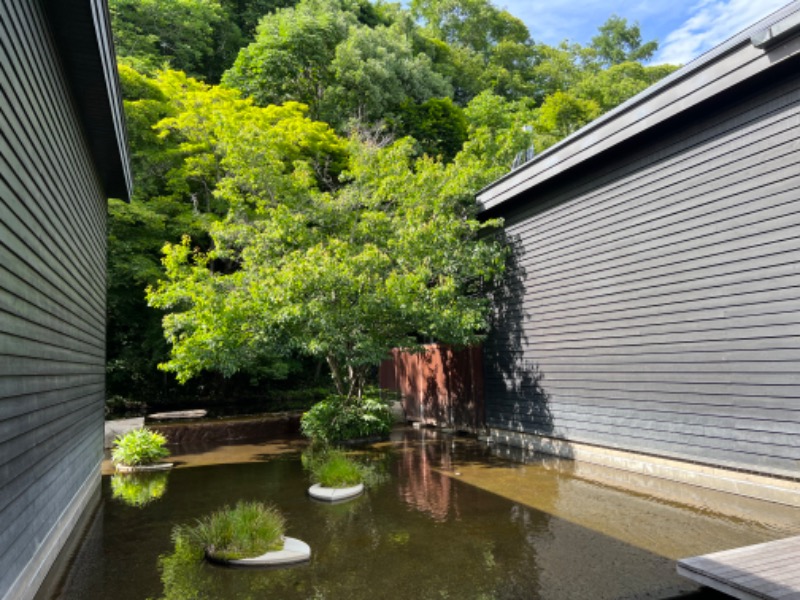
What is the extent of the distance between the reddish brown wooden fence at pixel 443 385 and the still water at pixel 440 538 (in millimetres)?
3703

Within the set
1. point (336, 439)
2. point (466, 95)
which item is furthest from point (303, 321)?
point (466, 95)

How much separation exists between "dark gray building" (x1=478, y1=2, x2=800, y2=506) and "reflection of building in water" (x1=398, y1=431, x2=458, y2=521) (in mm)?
1887

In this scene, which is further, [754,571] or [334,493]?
[334,493]

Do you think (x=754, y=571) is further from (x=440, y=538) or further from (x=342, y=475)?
(x=342, y=475)

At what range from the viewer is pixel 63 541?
523 centimetres

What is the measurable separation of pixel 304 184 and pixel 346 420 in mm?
5780

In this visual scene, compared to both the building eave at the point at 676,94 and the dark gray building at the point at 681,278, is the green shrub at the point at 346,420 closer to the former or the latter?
the dark gray building at the point at 681,278

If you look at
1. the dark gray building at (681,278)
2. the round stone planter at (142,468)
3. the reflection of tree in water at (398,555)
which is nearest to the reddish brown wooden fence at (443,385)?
the dark gray building at (681,278)

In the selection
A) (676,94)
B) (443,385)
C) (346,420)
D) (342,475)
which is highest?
(676,94)

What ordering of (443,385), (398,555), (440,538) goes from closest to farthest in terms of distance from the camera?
(398,555)
(440,538)
(443,385)

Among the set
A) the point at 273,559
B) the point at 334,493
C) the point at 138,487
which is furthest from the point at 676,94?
the point at 138,487

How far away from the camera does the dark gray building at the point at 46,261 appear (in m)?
3.44

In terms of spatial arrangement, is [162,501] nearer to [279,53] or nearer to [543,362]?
[543,362]

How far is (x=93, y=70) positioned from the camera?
5609 millimetres
